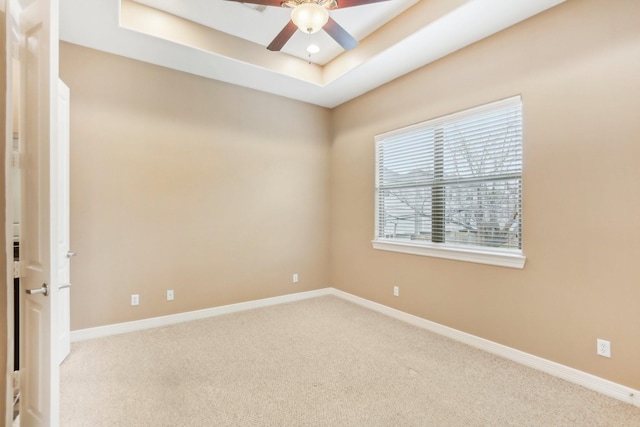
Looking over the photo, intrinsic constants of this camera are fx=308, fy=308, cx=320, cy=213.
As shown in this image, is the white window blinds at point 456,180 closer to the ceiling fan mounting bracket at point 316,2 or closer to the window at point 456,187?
the window at point 456,187

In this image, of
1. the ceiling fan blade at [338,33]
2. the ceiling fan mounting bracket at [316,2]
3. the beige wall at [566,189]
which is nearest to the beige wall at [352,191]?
the beige wall at [566,189]

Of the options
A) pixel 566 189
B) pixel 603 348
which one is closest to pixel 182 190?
pixel 566 189

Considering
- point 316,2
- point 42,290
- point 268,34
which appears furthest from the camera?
point 268,34

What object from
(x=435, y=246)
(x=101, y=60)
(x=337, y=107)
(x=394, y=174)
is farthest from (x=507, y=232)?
(x=101, y=60)

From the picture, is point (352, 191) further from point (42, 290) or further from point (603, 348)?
point (42, 290)

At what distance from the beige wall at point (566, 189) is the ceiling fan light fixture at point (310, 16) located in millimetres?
1689

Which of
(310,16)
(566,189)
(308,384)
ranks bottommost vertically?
(308,384)

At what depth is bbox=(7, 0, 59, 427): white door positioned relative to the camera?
1417 millimetres

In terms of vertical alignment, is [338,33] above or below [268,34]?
below

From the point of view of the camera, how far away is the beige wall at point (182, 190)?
10.2 feet

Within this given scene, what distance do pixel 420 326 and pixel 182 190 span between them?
314 cm

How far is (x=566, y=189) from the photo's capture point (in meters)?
2.40

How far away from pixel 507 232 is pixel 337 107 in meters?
3.00

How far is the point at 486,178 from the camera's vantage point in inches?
114
